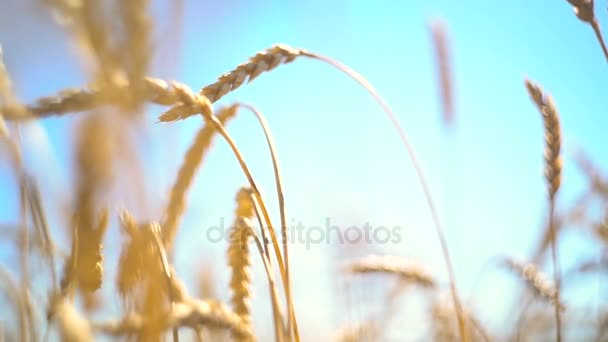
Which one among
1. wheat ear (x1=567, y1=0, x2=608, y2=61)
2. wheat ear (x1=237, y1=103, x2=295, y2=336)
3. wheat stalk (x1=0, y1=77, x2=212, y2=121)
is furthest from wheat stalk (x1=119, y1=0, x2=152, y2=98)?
wheat ear (x1=567, y1=0, x2=608, y2=61)

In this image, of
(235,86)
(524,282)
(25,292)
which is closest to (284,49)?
(235,86)

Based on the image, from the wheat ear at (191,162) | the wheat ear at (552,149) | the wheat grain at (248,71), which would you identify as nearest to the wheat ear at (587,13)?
the wheat ear at (552,149)

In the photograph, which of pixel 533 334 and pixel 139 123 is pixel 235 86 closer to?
pixel 139 123

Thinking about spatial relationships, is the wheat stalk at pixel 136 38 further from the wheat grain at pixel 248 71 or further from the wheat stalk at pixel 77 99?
the wheat grain at pixel 248 71

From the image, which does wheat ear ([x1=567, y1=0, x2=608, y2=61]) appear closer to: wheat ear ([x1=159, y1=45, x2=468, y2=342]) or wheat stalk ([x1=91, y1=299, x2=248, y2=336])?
wheat ear ([x1=159, y1=45, x2=468, y2=342])

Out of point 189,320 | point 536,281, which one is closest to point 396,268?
point 536,281

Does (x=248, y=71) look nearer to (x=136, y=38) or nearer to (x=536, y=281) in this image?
(x=136, y=38)
